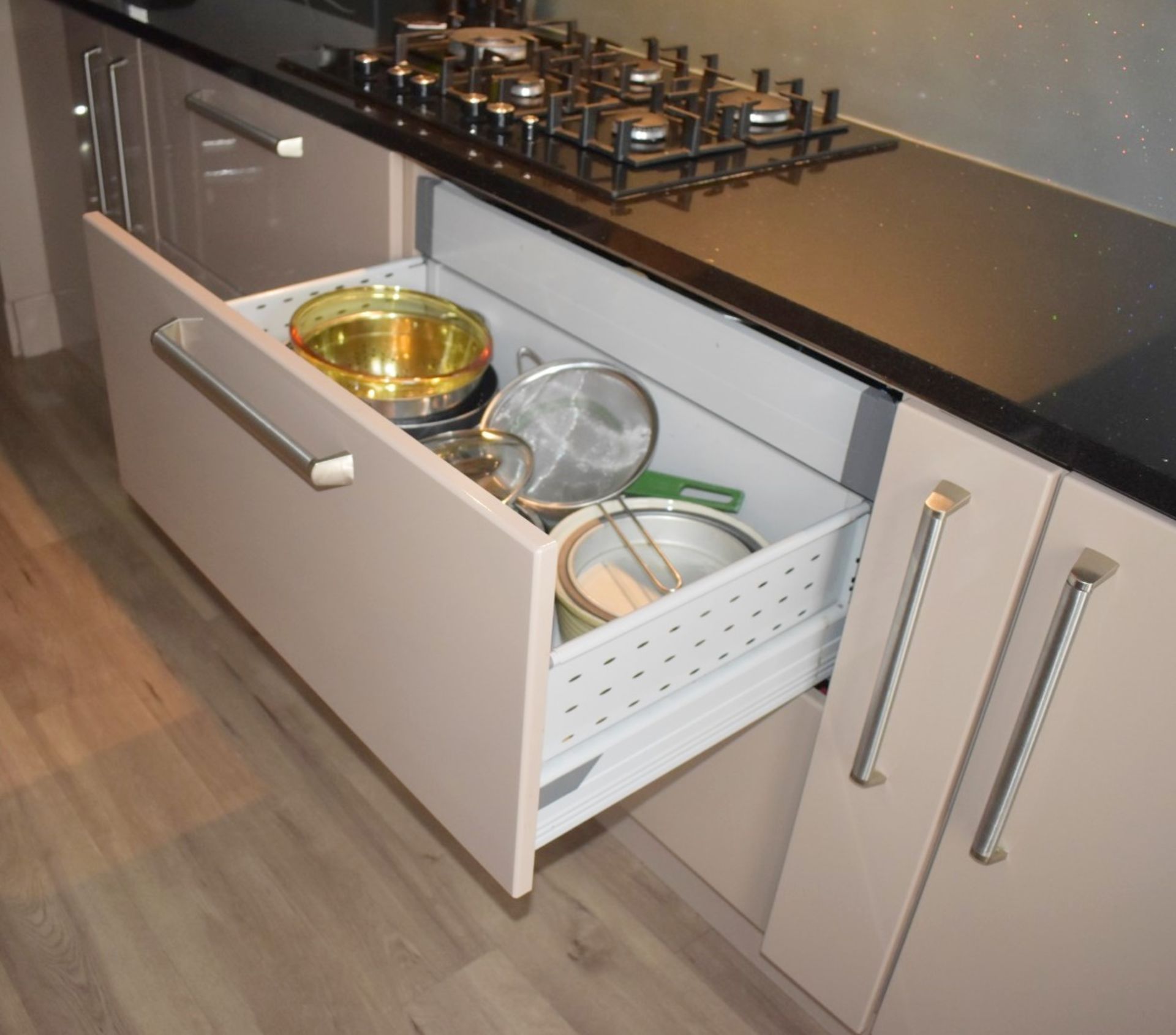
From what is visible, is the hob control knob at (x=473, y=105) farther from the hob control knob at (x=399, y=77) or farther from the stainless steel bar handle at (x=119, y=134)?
the stainless steel bar handle at (x=119, y=134)

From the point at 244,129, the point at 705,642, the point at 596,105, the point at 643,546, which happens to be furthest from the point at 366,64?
the point at 705,642

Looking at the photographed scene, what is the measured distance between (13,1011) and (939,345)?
107 cm

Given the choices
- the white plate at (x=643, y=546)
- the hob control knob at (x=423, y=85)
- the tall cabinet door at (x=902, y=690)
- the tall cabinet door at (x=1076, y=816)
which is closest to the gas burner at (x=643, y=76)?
the hob control knob at (x=423, y=85)

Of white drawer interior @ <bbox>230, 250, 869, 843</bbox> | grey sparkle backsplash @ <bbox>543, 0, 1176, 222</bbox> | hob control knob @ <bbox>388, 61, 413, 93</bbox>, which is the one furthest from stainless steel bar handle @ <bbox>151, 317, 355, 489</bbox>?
grey sparkle backsplash @ <bbox>543, 0, 1176, 222</bbox>

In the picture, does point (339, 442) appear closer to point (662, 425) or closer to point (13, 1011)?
point (662, 425)

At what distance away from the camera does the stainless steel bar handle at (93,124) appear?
1.84 meters

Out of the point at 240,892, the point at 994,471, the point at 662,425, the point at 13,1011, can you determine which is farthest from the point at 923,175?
the point at 13,1011

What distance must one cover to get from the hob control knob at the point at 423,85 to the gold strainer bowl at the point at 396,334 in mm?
231

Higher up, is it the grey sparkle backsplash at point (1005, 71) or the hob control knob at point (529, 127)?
the grey sparkle backsplash at point (1005, 71)

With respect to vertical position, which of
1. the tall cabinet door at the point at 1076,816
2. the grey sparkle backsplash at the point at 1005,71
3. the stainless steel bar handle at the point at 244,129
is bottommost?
the tall cabinet door at the point at 1076,816

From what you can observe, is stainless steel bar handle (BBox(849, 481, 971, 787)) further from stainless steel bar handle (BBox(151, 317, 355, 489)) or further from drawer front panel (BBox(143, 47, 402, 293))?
drawer front panel (BBox(143, 47, 402, 293))

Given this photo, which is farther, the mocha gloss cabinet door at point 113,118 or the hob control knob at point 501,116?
the mocha gloss cabinet door at point 113,118

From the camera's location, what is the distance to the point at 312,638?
108 centimetres

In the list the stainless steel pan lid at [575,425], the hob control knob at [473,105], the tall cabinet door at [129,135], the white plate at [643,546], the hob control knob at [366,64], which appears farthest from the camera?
the tall cabinet door at [129,135]
